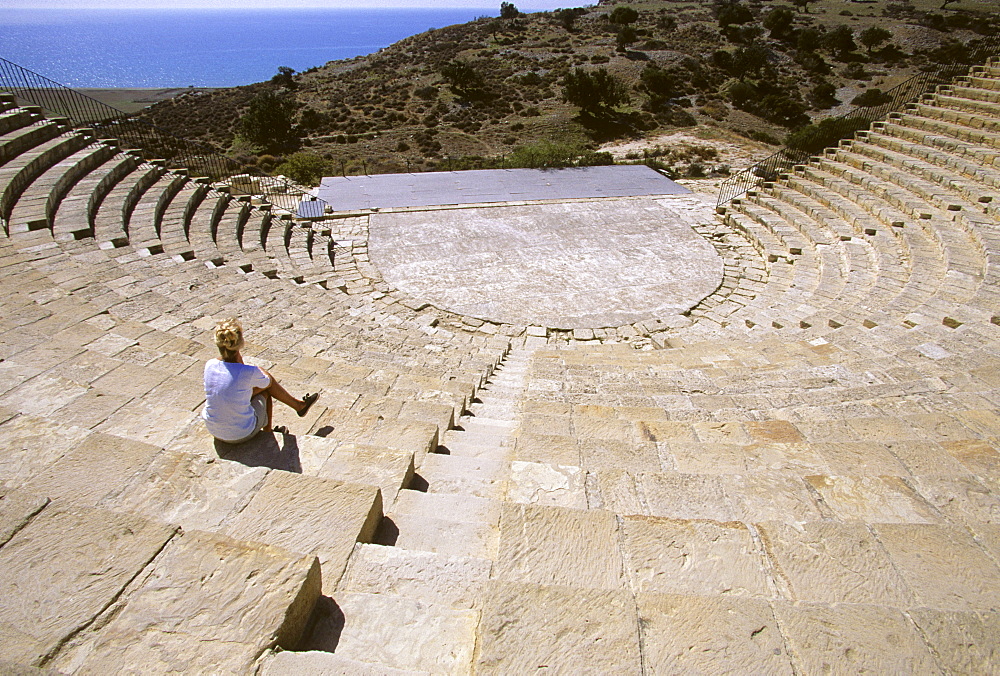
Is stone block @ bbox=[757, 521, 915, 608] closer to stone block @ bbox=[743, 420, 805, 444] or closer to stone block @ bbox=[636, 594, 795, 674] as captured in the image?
stone block @ bbox=[636, 594, 795, 674]

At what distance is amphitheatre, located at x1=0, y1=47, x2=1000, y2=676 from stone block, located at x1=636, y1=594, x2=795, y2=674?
0.4 inches

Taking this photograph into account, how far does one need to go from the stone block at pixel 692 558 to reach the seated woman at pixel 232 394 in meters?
2.85

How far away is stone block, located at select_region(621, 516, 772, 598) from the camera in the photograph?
2.61 m

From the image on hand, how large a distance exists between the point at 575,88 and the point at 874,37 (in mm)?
37519

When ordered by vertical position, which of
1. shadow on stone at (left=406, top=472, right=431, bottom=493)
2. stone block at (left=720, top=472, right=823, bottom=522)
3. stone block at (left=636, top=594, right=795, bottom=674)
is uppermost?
stone block at (left=636, top=594, right=795, bottom=674)

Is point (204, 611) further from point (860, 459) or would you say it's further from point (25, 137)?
point (25, 137)

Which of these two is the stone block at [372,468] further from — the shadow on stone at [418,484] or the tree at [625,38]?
the tree at [625,38]

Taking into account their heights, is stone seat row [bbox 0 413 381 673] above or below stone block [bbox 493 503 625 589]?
above

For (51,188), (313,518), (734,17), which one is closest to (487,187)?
(51,188)

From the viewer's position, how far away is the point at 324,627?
92.5 inches

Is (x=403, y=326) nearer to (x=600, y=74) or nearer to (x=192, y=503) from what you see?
(x=192, y=503)

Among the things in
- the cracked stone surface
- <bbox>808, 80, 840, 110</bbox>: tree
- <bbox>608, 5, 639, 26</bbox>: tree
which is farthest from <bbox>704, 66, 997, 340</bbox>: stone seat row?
<bbox>608, 5, 639, 26</bbox>: tree

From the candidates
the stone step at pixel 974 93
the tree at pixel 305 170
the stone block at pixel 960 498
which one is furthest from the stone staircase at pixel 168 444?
the stone step at pixel 974 93

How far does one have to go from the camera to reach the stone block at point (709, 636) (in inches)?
83.1
